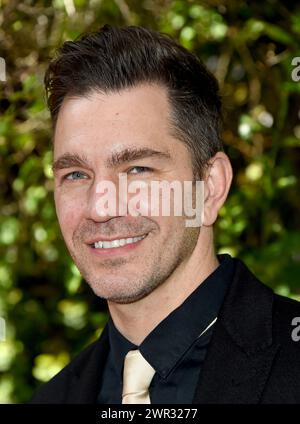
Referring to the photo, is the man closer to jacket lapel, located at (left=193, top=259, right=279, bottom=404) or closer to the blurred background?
jacket lapel, located at (left=193, top=259, right=279, bottom=404)

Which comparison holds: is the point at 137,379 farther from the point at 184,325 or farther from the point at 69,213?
the point at 69,213

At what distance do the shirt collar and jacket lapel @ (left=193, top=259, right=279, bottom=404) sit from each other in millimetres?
39

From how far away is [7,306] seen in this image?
3.35 m

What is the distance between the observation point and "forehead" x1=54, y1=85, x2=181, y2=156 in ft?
7.04

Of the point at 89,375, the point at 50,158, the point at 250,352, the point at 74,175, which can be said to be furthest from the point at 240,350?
the point at 50,158

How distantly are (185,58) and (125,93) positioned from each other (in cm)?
22

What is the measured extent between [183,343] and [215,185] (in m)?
0.43

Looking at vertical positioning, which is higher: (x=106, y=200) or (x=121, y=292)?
(x=106, y=200)

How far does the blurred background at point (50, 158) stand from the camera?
10.1ft

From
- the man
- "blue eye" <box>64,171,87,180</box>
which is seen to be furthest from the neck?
"blue eye" <box>64,171,87,180</box>

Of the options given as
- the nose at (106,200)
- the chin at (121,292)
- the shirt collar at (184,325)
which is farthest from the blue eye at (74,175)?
the shirt collar at (184,325)

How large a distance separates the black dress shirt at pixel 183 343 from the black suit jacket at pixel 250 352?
42mm

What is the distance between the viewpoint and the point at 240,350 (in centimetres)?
208

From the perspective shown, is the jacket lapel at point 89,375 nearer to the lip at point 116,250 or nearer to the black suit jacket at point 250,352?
the black suit jacket at point 250,352
